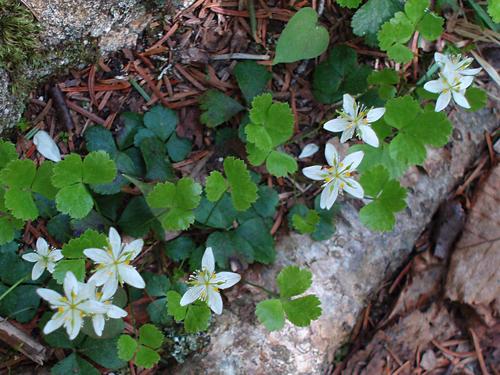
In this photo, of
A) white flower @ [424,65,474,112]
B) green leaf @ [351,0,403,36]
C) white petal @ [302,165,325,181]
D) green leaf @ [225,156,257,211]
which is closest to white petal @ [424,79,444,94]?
white flower @ [424,65,474,112]

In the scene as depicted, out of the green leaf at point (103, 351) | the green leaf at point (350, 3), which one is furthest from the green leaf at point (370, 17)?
the green leaf at point (103, 351)

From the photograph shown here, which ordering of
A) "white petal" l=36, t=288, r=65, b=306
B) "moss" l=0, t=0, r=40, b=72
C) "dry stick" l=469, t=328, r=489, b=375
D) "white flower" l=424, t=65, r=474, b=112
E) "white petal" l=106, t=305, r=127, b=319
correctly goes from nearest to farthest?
"white petal" l=36, t=288, r=65, b=306 < "white petal" l=106, t=305, r=127, b=319 < "moss" l=0, t=0, r=40, b=72 < "white flower" l=424, t=65, r=474, b=112 < "dry stick" l=469, t=328, r=489, b=375

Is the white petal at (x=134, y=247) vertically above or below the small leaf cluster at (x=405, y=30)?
below

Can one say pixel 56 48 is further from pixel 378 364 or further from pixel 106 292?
pixel 378 364

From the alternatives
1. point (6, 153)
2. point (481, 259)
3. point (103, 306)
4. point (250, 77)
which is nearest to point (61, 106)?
point (6, 153)

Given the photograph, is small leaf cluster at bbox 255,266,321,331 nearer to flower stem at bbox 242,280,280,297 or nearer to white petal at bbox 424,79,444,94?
flower stem at bbox 242,280,280,297

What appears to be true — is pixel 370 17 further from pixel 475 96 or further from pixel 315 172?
pixel 315 172

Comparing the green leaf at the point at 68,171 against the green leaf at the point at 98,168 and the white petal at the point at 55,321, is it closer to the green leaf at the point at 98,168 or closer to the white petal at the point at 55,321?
the green leaf at the point at 98,168
